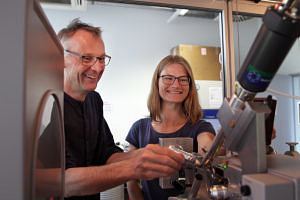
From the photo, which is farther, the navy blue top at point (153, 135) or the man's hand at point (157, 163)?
the navy blue top at point (153, 135)

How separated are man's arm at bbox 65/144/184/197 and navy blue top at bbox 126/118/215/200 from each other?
0.57 meters

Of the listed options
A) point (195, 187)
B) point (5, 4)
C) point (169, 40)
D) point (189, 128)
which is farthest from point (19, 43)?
point (169, 40)

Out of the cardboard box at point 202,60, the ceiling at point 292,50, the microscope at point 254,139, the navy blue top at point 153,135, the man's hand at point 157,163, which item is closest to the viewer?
the microscope at point 254,139

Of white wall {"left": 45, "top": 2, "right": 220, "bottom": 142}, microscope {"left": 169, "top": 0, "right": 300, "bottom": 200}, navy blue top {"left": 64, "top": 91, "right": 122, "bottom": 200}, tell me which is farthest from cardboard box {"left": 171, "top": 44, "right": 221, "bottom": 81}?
microscope {"left": 169, "top": 0, "right": 300, "bottom": 200}

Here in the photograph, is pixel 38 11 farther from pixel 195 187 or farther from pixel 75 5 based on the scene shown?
pixel 75 5

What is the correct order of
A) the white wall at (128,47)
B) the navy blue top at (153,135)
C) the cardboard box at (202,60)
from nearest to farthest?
the navy blue top at (153,135) < the cardboard box at (202,60) < the white wall at (128,47)

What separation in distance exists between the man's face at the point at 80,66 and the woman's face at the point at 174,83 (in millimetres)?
453

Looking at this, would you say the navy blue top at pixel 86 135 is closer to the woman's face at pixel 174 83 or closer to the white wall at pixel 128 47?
the woman's face at pixel 174 83

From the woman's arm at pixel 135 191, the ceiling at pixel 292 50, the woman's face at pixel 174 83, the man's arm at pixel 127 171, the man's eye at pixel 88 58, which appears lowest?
the woman's arm at pixel 135 191

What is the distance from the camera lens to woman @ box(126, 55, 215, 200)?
1.28 metres

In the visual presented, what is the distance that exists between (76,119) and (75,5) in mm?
1655

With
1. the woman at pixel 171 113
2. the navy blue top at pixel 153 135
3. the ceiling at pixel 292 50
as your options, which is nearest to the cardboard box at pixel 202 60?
the ceiling at pixel 292 50

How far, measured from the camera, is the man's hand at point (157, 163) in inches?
23.0

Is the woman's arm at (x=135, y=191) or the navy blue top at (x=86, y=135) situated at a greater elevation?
the navy blue top at (x=86, y=135)
